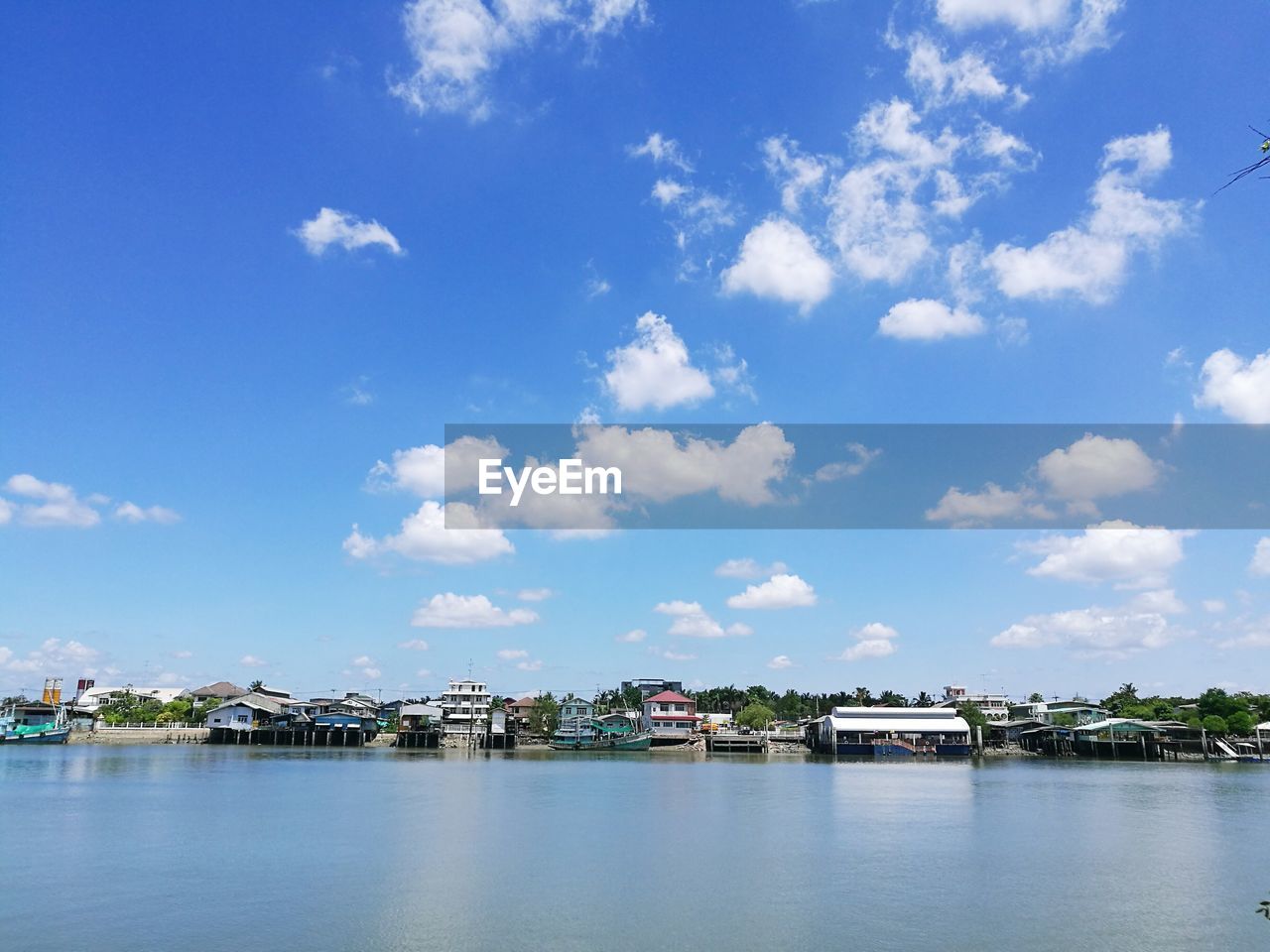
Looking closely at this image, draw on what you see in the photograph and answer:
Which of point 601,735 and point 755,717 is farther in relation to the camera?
point 755,717

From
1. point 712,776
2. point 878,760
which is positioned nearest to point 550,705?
point 878,760

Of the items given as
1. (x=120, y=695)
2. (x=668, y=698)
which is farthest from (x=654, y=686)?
(x=120, y=695)

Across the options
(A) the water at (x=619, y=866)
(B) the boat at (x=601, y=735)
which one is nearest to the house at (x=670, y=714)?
(B) the boat at (x=601, y=735)

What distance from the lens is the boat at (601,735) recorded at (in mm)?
96000

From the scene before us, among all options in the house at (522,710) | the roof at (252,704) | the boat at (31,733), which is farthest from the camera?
the house at (522,710)

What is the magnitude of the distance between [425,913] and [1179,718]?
104 m

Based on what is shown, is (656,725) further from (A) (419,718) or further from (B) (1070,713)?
(B) (1070,713)

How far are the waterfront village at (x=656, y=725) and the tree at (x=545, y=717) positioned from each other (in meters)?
0.15

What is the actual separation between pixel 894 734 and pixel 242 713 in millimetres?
74362

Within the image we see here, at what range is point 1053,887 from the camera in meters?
24.7

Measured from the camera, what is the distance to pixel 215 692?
369ft

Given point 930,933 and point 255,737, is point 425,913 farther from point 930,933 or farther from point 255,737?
point 255,737

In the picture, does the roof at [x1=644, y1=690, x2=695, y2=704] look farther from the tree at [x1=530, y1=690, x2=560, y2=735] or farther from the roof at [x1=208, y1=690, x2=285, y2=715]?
the roof at [x1=208, y1=690, x2=285, y2=715]

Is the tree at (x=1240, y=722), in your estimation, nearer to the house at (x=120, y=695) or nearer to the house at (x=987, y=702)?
the house at (x=987, y=702)
